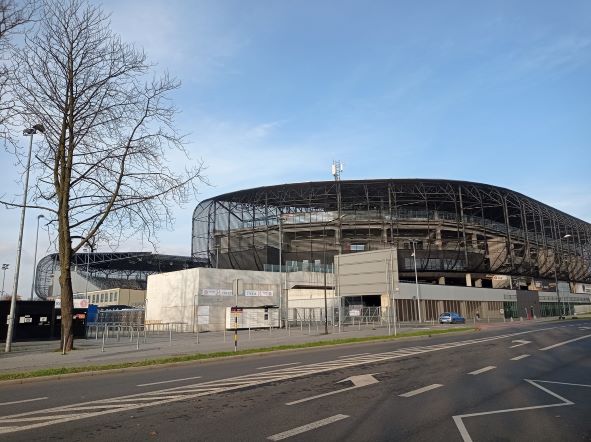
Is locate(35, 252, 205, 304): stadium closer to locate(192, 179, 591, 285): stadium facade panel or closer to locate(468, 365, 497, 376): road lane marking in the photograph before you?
locate(192, 179, 591, 285): stadium facade panel

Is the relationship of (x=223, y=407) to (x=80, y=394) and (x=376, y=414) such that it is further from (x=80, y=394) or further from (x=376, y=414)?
(x=80, y=394)

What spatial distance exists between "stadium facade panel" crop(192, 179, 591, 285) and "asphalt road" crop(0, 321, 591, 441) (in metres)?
60.7

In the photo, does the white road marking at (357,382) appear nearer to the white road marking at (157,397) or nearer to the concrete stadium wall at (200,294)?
the white road marking at (157,397)

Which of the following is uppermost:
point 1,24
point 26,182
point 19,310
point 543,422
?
point 1,24

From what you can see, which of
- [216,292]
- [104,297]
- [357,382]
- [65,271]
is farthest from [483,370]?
[104,297]

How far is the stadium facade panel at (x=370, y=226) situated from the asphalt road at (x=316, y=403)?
60.7 meters

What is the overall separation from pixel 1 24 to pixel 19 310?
66.7 feet

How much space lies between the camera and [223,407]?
337 inches

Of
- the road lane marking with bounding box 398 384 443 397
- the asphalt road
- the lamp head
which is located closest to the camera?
the asphalt road

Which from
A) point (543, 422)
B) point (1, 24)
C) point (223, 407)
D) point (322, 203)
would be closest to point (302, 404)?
point (223, 407)

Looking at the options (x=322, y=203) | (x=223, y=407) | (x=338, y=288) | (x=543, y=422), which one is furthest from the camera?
(x=322, y=203)

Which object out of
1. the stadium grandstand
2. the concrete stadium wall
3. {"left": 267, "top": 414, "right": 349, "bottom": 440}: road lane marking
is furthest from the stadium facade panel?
{"left": 267, "top": 414, "right": 349, "bottom": 440}: road lane marking

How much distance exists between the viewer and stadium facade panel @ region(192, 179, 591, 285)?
77.7 meters

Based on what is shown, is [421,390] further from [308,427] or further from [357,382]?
[308,427]
